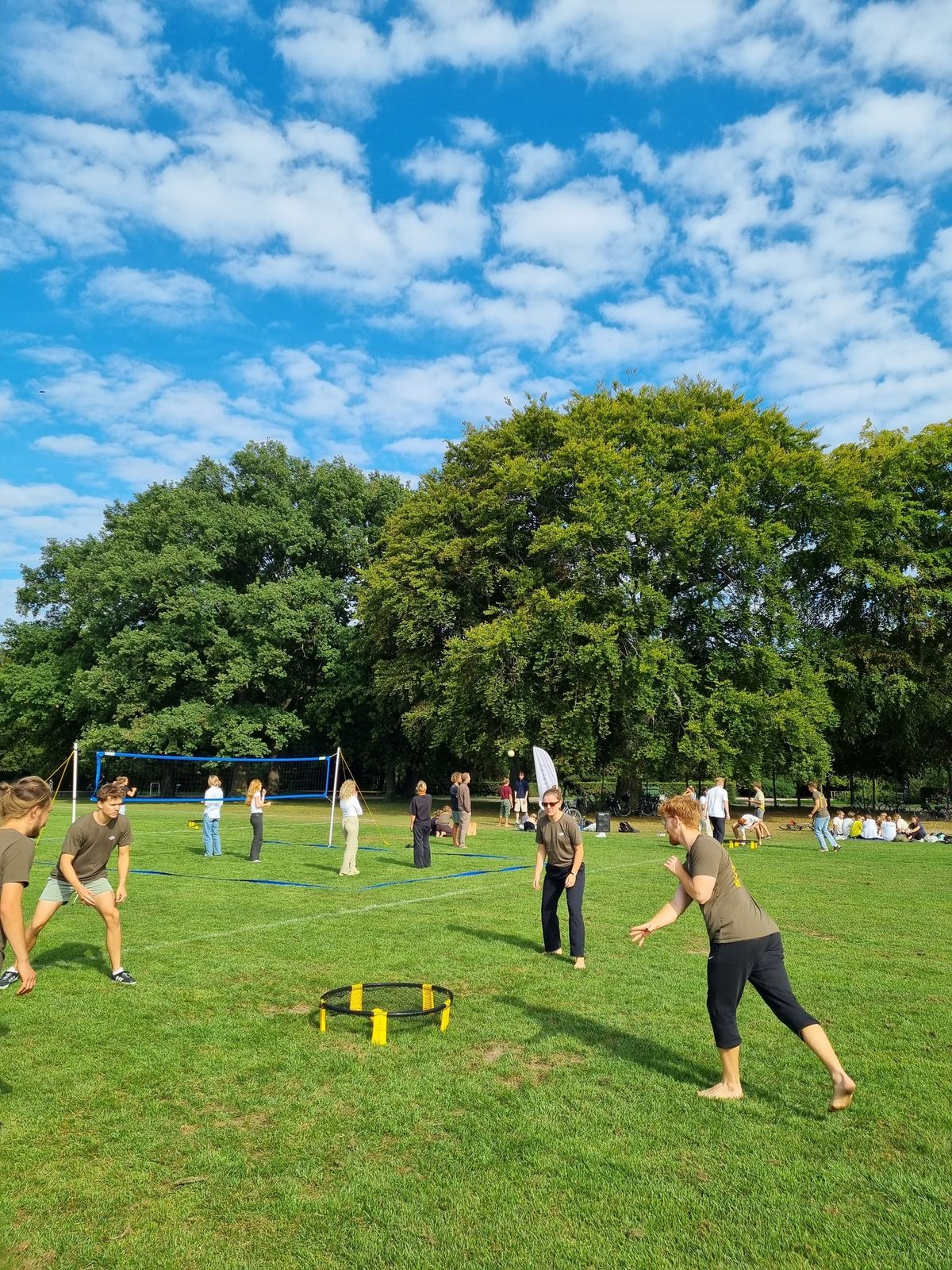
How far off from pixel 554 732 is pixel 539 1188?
1044 inches

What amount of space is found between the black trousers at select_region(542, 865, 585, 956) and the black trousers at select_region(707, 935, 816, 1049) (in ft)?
11.0

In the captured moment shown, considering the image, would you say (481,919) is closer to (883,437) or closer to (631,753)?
(631,753)

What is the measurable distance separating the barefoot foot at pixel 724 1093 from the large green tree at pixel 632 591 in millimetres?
23991

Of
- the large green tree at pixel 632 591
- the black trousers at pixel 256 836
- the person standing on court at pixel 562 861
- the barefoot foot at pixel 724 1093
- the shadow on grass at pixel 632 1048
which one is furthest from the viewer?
the large green tree at pixel 632 591

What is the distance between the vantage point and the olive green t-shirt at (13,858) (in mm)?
4777

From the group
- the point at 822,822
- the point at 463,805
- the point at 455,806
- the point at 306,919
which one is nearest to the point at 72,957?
the point at 306,919

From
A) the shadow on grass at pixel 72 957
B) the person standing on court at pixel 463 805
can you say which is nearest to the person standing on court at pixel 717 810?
the person standing on court at pixel 463 805

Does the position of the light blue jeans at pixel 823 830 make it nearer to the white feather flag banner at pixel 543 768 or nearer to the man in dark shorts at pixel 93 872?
the white feather flag banner at pixel 543 768

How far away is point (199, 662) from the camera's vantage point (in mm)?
41656

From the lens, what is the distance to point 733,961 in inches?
209

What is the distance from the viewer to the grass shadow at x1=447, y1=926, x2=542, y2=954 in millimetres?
9641

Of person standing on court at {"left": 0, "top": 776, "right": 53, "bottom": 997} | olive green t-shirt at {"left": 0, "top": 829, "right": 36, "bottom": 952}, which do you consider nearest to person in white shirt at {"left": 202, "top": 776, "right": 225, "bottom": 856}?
person standing on court at {"left": 0, "top": 776, "right": 53, "bottom": 997}

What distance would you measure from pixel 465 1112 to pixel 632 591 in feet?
88.3

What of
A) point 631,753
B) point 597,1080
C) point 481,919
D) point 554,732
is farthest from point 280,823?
point 597,1080
